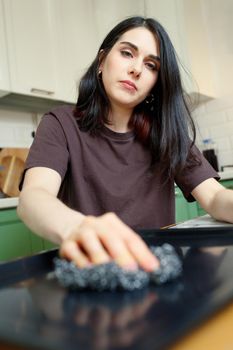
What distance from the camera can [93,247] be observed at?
0.93ft

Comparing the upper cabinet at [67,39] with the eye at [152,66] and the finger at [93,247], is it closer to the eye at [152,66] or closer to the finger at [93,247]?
the eye at [152,66]

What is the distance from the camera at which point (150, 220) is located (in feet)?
3.05

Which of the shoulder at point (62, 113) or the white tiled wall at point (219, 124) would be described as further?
the white tiled wall at point (219, 124)

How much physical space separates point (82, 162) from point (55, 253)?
507 millimetres

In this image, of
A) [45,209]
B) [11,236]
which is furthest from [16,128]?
[45,209]

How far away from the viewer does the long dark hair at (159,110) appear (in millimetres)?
928

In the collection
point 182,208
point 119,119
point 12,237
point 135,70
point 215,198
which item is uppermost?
point 135,70

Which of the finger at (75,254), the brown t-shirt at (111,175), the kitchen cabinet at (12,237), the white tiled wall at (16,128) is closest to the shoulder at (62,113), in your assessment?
the brown t-shirt at (111,175)

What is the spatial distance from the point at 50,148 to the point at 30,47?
1207 millimetres

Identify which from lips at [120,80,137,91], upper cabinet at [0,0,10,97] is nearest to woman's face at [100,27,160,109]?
lips at [120,80,137,91]

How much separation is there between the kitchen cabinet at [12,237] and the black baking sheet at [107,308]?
887 millimetres

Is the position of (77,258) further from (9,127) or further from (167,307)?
(9,127)

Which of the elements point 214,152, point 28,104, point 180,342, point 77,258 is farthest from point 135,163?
point 214,152

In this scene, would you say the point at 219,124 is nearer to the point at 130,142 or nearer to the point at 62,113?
the point at 130,142
